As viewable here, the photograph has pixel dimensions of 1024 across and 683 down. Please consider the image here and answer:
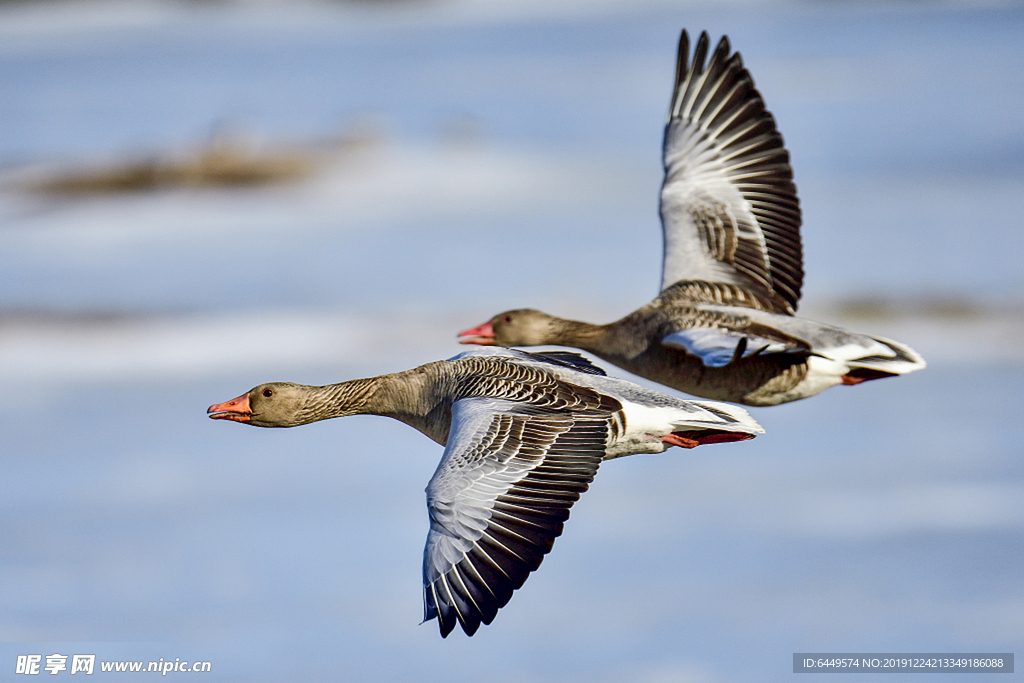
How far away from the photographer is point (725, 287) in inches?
370

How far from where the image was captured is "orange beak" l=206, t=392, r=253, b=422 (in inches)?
323

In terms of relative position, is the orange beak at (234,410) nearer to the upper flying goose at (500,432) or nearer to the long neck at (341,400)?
the upper flying goose at (500,432)

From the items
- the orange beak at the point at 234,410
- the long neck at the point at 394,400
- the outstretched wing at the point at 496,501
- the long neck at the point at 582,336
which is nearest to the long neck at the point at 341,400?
the long neck at the point at 394,400

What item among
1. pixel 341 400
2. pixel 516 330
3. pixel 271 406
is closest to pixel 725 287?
pixel 516 330

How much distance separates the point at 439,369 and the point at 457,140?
1841cm

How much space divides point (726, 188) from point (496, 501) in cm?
403

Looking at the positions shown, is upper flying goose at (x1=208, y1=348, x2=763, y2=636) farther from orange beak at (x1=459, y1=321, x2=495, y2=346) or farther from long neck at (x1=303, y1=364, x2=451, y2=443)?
orange beak at (x1=459, y1=321, x2=495, y2=346)

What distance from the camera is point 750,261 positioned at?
9.58 metres

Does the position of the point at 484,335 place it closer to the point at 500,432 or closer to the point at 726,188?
the point at 726,188

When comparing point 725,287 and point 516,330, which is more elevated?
point 725,287

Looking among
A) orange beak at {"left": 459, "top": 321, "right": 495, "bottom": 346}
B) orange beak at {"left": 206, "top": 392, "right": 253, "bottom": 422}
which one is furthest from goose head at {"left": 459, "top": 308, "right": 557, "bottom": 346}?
orange beak at {"left": 206, "top": 392, "right": 253, "bottom": 422}

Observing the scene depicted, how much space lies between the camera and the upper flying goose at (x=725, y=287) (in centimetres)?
867

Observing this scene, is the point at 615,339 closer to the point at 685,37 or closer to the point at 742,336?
the point at 742,336

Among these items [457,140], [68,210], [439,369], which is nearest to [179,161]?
[68,210]
